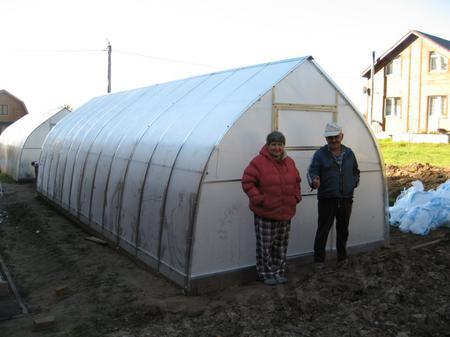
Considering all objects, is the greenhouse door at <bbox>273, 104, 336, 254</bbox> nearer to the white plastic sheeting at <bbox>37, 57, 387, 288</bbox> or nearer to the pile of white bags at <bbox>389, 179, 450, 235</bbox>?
the white plastic sheeting at <bbox>37, 57, 387, 288</bbox>

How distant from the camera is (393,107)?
33062mm

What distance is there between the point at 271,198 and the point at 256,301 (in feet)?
4.17

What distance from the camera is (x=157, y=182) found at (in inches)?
312

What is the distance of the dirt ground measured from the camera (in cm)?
536

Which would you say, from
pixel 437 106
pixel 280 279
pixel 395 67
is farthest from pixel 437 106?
pixel 280 279

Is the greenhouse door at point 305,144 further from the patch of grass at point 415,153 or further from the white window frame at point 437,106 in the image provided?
the white window frame at point 437,106

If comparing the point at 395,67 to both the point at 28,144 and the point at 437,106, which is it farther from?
the point at 28,144

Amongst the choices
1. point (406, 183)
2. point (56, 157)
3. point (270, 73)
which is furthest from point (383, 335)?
point (56, 157)

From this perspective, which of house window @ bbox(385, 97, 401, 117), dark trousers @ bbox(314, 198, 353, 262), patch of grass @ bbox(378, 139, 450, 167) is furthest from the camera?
house window @ bbox(385, 97, 401, 117)

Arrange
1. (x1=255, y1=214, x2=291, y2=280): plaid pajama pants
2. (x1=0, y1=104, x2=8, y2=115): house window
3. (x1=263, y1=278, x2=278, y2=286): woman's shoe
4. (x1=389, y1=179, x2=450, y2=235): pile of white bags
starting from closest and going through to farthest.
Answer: (x1=255, y1=214, x2=291, y2=280): plaid pajama pants, (x1=263, y1=278, x2=278, y2=286): woman's shoe, (x1=389, y1=179, x2=450, y2=235): pile of white bags, (x1=0, y1=104, x2=8, y2=115): house window

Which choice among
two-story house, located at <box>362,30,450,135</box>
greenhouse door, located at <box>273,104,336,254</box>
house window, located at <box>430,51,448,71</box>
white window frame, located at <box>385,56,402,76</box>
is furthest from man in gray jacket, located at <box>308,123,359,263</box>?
white window frame, located at <box>385,56,402,76</box>

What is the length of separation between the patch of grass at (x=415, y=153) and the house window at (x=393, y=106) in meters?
5.00

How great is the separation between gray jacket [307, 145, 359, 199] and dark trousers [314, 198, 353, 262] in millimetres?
112

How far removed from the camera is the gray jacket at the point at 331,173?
7070mm
